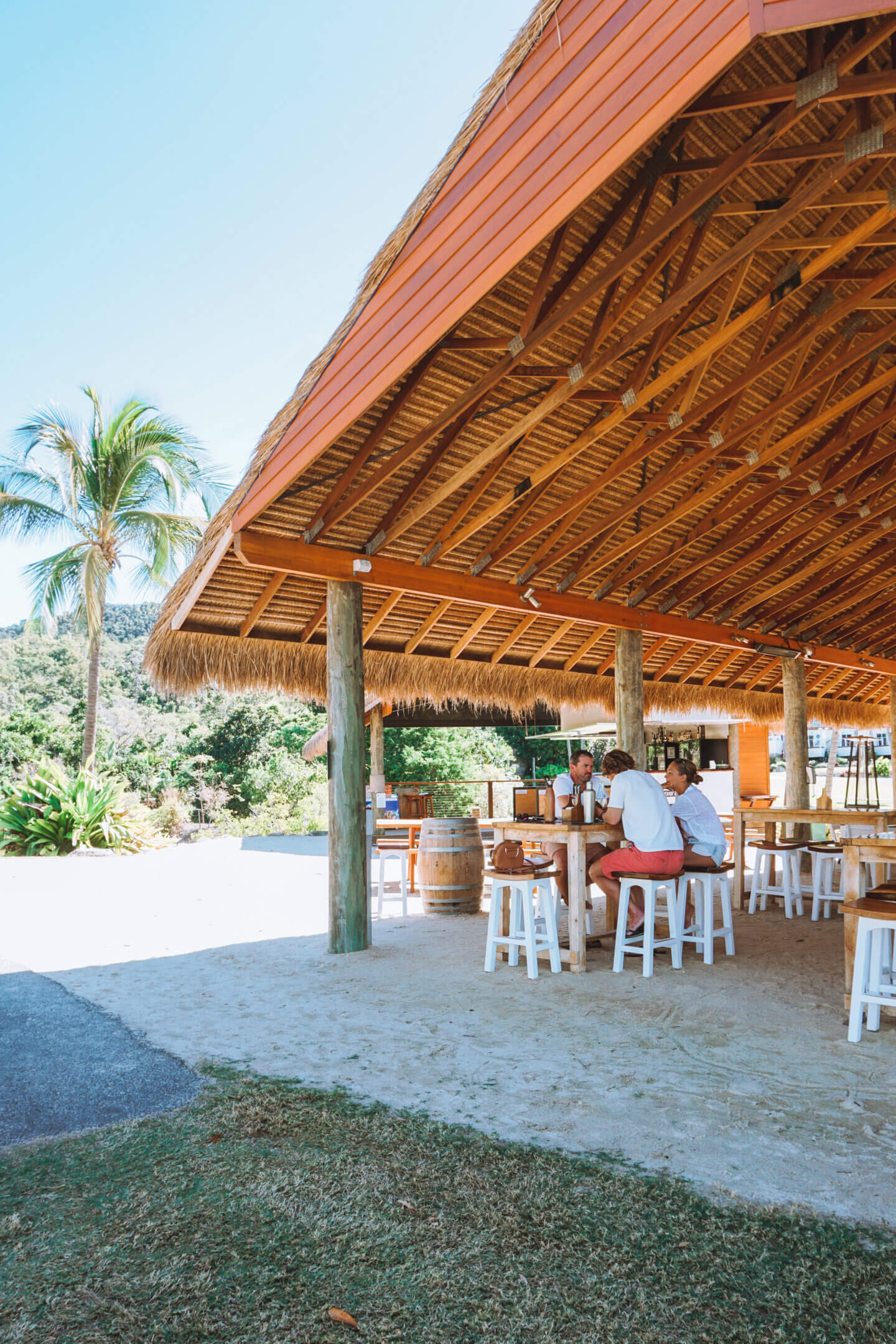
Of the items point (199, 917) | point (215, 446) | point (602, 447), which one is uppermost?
point (215, 446)

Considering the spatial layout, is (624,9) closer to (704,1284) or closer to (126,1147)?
(704,1284)

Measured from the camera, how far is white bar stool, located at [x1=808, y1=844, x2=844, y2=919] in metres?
6.35

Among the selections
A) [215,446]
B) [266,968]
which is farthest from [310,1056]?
[215,446]

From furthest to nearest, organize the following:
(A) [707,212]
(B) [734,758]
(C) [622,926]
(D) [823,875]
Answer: (B) [734,758] < (D) [823,875] < (C) [622,926] < (A) [707,212]

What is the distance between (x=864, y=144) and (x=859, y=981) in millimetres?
3339

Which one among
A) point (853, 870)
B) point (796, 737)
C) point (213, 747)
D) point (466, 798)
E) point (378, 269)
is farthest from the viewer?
point (213, 747)

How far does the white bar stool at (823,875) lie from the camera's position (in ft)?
20.8

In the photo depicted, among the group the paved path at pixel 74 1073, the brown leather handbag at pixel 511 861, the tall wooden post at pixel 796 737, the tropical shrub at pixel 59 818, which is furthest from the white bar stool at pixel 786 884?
the tropical shrub at pixel 59 818

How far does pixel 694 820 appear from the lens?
5277 mm

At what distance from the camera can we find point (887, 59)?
4359 millimetres

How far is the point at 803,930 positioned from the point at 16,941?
5.33 metres

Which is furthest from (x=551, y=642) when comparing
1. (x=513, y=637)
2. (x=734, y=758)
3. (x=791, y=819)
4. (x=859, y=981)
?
(x=734, y=758)

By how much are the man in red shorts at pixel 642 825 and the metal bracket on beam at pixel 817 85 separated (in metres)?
3.05

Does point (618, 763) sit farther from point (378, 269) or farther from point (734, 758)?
point (734, 758)
